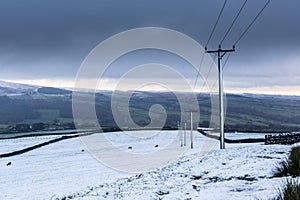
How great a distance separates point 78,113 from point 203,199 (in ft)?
544

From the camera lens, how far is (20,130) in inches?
5113

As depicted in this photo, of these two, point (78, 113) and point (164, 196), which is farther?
point (78, 113)

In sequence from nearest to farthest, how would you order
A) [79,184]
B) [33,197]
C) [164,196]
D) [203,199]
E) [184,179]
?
[203,199], [164,196], [184,179], [33,197], [79,184]

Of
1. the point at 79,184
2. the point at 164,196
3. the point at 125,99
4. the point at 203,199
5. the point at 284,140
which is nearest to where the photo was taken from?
the point at 203,199

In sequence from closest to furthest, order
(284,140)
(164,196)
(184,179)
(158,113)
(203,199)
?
1. (203,199)
2. (164,196)
3. (184,179)
4. (284,140)
5. (158,113)

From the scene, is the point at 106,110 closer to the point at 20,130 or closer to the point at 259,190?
the point at 20,130

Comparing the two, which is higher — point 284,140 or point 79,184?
point 284,140

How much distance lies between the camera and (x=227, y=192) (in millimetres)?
12398

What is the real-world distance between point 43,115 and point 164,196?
16991cm

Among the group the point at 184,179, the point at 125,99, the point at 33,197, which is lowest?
the point at 33,197

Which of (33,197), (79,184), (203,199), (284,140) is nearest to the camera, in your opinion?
(203,199)

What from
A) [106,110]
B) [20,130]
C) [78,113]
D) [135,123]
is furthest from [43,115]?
[135,123]

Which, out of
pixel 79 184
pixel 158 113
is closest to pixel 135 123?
pixel 158 113

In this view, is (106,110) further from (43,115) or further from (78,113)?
(43,115)
